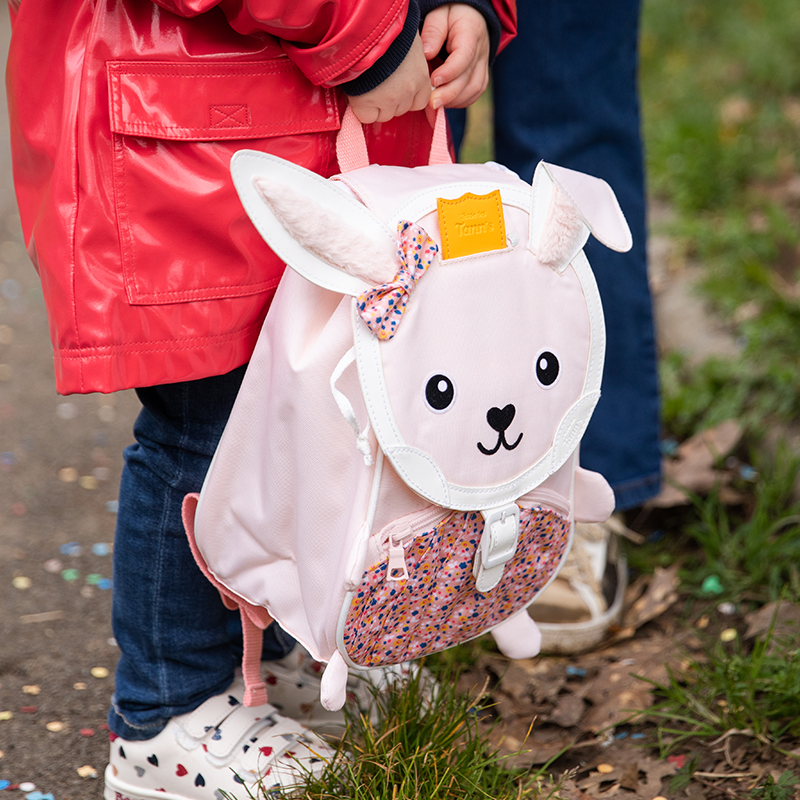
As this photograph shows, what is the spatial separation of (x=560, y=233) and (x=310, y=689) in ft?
2.99

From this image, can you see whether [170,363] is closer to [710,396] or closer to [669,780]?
[669,780]

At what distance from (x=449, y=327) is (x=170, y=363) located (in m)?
0.35

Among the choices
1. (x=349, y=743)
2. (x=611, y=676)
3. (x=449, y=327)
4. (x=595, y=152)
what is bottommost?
(x=611, y=676)

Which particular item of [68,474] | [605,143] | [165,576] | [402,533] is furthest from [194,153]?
[68,474]

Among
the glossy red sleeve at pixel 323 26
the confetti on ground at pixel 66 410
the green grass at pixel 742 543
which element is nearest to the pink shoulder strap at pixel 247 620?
the glossy red sleeve at pixel 323 26

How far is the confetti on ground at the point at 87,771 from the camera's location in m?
1.52

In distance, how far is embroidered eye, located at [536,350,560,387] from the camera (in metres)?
1.18

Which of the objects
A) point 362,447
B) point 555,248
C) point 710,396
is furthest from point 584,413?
point 710,396

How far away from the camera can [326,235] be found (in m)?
1.05

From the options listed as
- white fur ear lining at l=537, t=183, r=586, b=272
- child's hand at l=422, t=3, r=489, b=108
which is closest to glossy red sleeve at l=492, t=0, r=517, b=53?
child's hand at l=422, t=3, r=489, b=108

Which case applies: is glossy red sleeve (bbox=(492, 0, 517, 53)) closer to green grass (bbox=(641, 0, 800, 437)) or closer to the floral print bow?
the floral print bow

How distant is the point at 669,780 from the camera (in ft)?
4.90

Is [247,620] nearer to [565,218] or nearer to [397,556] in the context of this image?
[397,556]

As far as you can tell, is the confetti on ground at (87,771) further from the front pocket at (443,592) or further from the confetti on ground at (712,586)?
the confetti on ground at (712,586)
